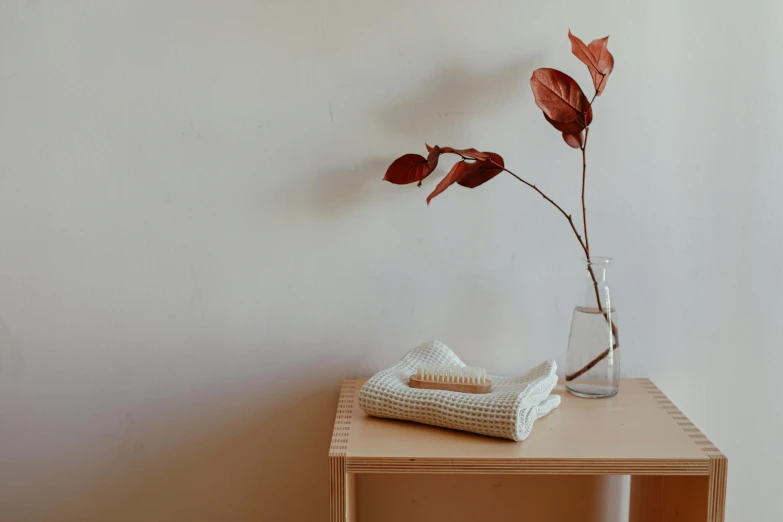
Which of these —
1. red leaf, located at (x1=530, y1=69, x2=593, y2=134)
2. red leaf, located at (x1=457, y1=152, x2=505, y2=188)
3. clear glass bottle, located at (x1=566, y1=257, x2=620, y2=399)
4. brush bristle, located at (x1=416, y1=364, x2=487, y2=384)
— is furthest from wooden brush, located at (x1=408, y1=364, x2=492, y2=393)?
red leaf, located at (x1=530, y1=69, x2=593, y2=134)

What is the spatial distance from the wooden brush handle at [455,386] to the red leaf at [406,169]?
0.31 metres

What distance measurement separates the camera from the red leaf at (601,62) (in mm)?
1111

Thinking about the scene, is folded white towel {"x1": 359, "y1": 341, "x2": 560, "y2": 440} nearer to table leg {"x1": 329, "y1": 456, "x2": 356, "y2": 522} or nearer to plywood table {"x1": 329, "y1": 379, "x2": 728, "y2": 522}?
plywood table {"x1": 329, "y1": 379, "x2": 728, "y2": 522}

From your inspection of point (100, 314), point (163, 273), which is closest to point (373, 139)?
point (163, 273)

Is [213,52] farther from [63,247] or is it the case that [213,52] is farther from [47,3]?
[63,247]

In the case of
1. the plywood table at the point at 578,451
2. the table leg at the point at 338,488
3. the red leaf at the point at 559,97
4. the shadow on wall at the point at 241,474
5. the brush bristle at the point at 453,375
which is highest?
the red leaf at the point at 559,97

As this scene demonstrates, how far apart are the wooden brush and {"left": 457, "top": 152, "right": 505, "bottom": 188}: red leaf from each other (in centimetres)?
29

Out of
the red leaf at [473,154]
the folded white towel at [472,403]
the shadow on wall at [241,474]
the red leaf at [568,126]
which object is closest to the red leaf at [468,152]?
the red leaf at [473,154]

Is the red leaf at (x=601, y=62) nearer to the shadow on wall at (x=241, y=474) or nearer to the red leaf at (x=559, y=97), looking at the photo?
the red leaf at (x=559, y=97)

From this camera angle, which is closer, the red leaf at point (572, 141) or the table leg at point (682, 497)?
the table leg at point (682, 497)

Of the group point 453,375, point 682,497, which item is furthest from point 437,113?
point 682,497

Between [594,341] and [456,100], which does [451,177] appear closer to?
[456,100]

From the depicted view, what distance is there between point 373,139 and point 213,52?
0.30 m

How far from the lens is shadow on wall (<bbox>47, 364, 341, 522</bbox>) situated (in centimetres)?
131
